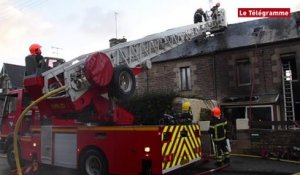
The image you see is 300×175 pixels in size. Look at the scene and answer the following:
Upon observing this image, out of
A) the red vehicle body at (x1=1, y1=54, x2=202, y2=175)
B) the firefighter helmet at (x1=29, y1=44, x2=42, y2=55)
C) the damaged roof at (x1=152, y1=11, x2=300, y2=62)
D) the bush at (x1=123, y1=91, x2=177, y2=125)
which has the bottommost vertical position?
the red vehicle body at (x1=1, y1=54, x2=202, y2=175)

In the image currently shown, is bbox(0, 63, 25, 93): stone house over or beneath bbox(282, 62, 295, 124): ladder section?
over

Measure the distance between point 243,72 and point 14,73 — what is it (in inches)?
1247

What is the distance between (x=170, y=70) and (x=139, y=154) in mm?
15411

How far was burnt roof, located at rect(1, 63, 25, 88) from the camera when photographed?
44619mm

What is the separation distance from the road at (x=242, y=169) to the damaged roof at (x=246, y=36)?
382 inches

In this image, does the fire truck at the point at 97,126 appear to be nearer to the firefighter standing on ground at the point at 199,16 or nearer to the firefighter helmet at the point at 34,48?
the firefighter helmet at the point at 34,48

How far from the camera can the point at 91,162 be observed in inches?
396

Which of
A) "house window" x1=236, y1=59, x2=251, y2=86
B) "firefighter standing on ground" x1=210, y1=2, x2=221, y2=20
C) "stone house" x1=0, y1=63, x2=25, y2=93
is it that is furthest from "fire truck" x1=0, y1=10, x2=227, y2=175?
"stone house" x1=0, y1=63, x2=25, y2=93

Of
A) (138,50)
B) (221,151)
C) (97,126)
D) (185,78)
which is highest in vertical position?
(185,78)

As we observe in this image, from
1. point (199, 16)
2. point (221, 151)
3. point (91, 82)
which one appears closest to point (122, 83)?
point (91, 82)

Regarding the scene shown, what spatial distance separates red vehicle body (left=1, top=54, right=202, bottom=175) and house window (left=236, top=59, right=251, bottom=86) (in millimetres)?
11670

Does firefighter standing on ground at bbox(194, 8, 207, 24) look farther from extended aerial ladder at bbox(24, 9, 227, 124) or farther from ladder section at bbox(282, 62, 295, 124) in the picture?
extended aerial ladder at bbox(24, 9, 227, 124)

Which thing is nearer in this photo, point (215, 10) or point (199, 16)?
point (199, 16)

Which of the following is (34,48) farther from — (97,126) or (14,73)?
(14,73)
